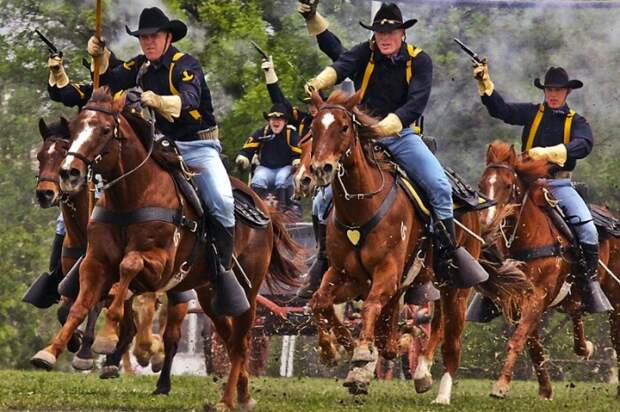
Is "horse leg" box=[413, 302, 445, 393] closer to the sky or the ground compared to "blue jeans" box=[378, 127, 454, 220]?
closer to the ground

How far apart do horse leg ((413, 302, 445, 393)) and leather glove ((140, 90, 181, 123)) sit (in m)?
4.37

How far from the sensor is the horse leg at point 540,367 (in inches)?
705

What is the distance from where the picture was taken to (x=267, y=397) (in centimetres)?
1703

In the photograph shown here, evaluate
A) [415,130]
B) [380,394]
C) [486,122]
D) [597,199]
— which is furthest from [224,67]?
[415,130]

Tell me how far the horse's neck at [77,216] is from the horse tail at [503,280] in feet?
13.3

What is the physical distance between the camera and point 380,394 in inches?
699

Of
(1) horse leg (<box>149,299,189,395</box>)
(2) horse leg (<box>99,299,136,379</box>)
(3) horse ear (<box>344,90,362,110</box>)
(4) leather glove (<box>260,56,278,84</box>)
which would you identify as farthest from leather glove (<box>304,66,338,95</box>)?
(4) leather glove (<box>260,56,278,84</box>)

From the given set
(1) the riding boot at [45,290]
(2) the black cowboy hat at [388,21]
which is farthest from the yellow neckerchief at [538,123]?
(1) the riding boot at [45,290]

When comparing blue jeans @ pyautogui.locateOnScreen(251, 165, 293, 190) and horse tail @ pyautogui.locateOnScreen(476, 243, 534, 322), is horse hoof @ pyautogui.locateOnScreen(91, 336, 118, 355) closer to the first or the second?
horse tail @ pyautogui.locateOnScreen(476, 243, 534, 322)

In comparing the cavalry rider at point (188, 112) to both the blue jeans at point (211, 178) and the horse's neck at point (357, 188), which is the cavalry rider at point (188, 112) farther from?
the horse's neck at point (357, 188)

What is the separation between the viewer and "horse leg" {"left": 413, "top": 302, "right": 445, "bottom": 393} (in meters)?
16.8

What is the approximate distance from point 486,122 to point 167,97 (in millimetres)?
16293

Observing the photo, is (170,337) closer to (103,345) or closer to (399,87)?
(399,87)

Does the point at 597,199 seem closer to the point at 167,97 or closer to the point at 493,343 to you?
the point at 493,343
